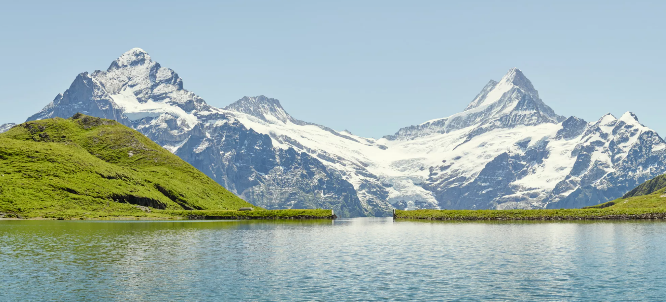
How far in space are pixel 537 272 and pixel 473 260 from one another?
12509 millimetres

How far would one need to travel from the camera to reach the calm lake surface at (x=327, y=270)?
178 feet

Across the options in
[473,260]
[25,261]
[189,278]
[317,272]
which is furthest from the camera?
[473,260]

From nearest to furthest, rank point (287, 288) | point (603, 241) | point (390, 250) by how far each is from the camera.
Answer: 1. point (287, 288)
2. point (390, 250)
3. point (603, 241)

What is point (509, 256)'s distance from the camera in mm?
84125

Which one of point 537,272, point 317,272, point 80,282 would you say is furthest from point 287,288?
point 537,272

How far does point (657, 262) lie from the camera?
2933 inches

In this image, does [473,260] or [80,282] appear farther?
[473,260]

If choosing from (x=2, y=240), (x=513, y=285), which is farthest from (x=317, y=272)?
(x=2, y=240)

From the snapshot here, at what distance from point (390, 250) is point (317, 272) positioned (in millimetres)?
29516

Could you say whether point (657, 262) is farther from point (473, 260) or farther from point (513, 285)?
point (513, 285)

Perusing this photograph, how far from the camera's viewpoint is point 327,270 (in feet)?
227

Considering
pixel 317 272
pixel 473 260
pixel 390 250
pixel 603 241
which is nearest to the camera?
pixel 317 272

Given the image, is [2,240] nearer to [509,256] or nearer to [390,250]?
[390,250]

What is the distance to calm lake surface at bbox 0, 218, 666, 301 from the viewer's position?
54.3m
